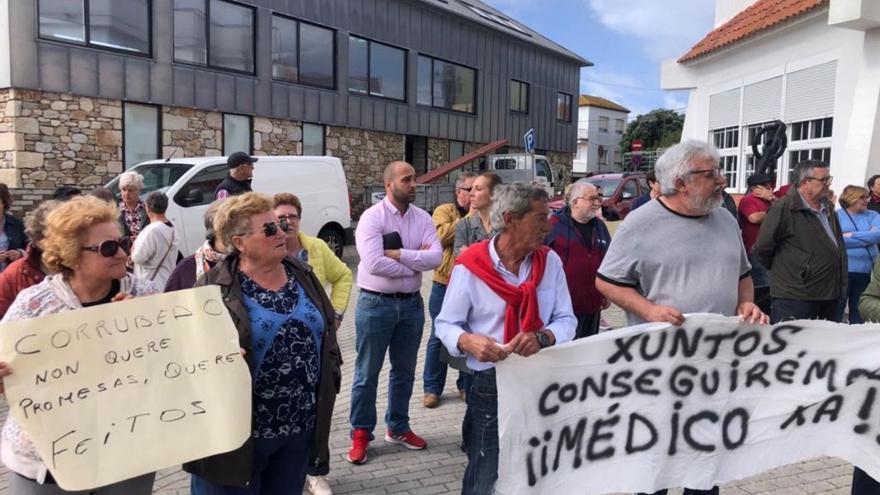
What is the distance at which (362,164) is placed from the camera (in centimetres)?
2152

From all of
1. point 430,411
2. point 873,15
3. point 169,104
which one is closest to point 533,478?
point 430,411

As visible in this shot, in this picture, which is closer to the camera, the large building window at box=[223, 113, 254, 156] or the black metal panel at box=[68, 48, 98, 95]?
the black metal panel at box=[68, 48, 98, 95]

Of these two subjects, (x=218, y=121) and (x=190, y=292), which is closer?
(x=190, y=292)

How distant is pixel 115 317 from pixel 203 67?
16.0 m

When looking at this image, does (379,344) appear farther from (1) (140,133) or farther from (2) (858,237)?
(1) (140,133)

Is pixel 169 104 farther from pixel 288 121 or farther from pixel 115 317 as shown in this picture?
pixel 115 317

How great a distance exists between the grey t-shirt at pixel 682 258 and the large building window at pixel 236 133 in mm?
15806

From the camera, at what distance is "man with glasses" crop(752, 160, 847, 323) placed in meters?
Answer: 4.93

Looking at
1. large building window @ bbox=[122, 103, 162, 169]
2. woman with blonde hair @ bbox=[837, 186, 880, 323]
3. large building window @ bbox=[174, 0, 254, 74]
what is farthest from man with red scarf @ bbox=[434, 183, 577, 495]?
large building window @ bbox=[174, 0, 254, 74]

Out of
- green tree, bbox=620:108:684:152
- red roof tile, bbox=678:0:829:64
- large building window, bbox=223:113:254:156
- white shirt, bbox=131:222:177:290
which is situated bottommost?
white shirt, bbox=131:222:177:290

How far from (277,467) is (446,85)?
2299 cm

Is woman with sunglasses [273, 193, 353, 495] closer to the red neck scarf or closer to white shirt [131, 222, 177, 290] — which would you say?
the red neck scarf

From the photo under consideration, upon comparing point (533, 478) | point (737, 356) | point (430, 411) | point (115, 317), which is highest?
point (115, 317)

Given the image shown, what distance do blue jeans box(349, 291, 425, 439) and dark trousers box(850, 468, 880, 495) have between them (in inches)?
101
